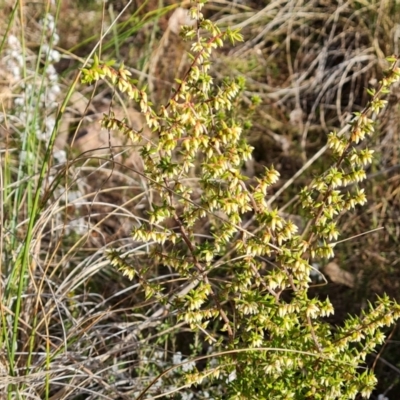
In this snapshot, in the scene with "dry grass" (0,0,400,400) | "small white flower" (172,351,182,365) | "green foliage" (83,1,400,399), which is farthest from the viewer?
"dry grass" (0,0,400,400)

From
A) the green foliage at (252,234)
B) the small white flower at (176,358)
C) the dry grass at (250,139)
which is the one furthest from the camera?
the dry grass at (250,139)

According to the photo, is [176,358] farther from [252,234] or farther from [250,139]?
[250,139]

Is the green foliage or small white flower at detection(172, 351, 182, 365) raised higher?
the green foliage

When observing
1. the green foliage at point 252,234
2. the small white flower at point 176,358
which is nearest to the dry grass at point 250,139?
the small white flower at point 176,358

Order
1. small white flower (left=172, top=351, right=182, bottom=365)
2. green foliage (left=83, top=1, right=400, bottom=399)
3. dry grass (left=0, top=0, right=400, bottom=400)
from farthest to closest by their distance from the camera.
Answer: dry grass (left=0, top=0, right=400, bottom=400) < small white flower (left=172, top=351, right=182, bottom=365) < green foliage (left=83, top=1, right=400, bottom=399)

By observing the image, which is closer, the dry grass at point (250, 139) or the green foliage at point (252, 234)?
the green foliage at point (252, 234)

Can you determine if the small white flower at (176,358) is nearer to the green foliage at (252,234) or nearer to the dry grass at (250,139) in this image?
the dry grass at (250,139)

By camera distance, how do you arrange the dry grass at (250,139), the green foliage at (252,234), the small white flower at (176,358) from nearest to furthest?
the green foliage at (252,234)
the small white flower at (176,358)
the dry grass at (250,139)

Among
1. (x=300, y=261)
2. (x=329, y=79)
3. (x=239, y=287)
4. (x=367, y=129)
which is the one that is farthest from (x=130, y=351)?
(x=329, y=79)

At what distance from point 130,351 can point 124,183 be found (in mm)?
940

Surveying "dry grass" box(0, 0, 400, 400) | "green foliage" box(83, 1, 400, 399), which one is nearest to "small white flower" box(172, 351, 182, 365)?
"dry grass" box(0, 0, 400, 400)

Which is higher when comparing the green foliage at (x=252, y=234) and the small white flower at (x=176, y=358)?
the green foliage at (x=252, y=234)

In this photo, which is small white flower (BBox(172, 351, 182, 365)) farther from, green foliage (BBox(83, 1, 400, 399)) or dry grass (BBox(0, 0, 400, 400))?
green foliage (BBox(83, 1, 400, 399))

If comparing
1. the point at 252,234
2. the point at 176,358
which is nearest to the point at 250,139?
the point at 176,358
